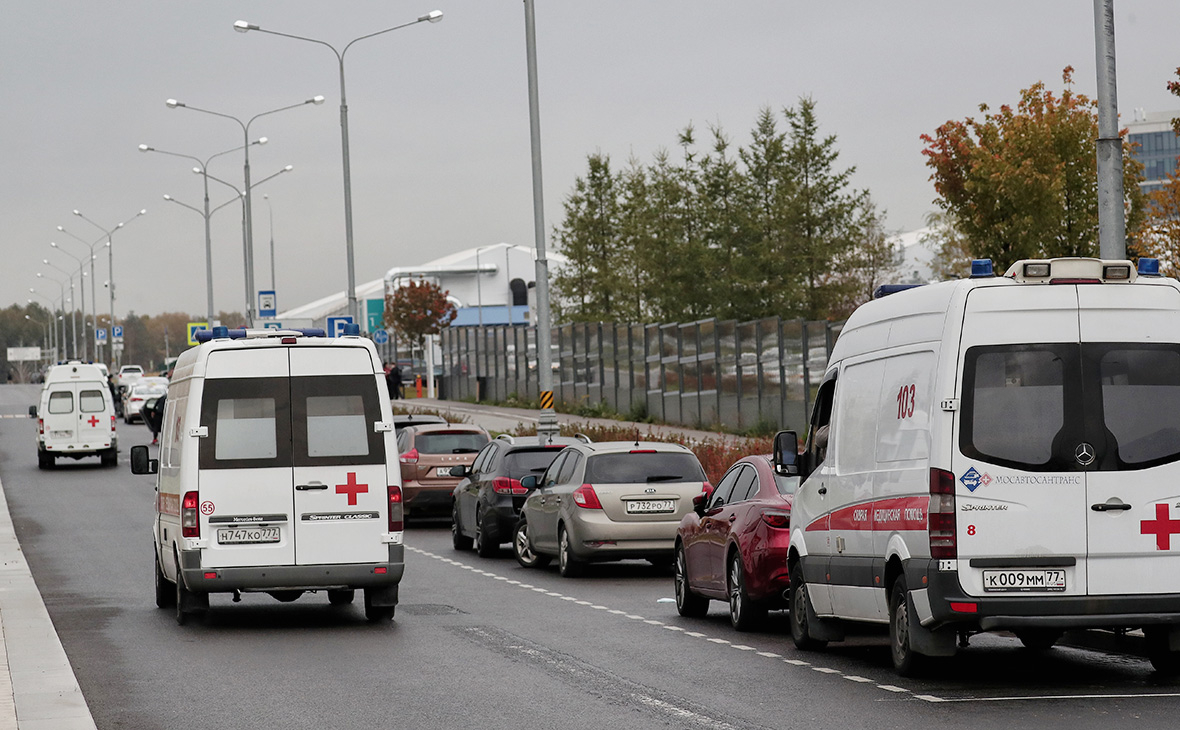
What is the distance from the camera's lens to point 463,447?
28562 mm

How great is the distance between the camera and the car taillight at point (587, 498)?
63.7 ft

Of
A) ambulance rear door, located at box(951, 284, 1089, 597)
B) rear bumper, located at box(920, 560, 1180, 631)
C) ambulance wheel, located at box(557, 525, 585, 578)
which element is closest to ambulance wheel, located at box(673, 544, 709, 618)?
ambulance wheel, located at box(557, 525, 585, 578)

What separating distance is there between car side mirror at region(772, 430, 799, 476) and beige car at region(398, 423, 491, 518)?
617 inches

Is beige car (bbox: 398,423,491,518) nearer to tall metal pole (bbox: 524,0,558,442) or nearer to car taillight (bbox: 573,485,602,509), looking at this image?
tall metal pole (bbox: 524,0,558,442)

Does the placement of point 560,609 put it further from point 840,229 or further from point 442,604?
point 840,229

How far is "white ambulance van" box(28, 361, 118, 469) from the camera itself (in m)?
45.6

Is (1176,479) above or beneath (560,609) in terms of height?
above

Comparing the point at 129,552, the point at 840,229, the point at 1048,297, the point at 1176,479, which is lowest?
the point at 129,552

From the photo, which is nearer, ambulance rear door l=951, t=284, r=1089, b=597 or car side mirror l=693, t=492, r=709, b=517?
ambulance rear door l=951, t=284, r=1089, b=597

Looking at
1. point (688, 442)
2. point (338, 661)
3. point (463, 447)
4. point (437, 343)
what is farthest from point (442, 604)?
point (437, 343)

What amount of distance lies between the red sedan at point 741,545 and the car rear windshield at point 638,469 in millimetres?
3535

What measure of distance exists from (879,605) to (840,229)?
53812 mm

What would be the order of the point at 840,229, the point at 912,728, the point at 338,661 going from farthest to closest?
the point at 840,229 < the point at 338,661 < the point at 912,728

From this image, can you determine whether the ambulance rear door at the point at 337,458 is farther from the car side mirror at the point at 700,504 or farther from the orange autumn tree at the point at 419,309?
the orange autumn tree at the point at 419,309
